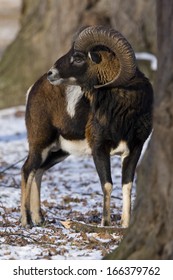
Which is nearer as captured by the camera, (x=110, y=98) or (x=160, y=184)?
(x=160, y=184)

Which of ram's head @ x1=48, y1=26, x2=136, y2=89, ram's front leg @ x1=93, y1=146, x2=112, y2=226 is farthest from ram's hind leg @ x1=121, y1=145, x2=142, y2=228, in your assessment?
ram's head @ x1=48, y1=26, x2=136, y2=89

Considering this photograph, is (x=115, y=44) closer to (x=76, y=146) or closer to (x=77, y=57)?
(x=77, y=57)

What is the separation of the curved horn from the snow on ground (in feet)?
5.83

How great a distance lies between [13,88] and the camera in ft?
90.8

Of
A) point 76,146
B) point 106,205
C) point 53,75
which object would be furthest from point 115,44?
point 106,205

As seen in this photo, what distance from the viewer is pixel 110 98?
1088cm

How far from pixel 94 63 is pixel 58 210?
2.13 meters

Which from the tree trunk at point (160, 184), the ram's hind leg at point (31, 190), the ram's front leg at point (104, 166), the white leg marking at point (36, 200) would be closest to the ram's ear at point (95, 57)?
the ram's front leg at point (104, 166)

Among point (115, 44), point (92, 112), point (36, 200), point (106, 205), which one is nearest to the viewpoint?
point (106, 205)

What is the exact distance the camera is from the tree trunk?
696 cm

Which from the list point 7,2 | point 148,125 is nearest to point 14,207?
point 148,125

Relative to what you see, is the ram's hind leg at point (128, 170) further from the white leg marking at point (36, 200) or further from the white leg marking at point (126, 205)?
the white leg marking at point (36, 200)

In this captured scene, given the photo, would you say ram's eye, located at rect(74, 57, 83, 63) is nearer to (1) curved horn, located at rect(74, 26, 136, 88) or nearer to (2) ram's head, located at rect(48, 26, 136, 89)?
(2) ram's head, located at rect(48, 26, 136, 89)

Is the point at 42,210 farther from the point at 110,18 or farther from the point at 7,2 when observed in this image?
the point at 7,2
